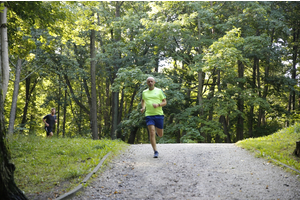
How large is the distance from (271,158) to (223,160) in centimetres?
120

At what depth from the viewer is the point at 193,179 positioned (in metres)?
5.42

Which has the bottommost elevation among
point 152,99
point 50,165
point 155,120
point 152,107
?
point 50,165

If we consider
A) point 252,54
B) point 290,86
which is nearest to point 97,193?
point 252,54

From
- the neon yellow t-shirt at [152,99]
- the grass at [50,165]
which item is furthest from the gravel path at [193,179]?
the neon yellow t-shirt at [152,99]

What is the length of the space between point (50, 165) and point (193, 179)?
3378mm

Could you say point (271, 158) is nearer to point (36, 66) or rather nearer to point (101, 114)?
point (36, 66)

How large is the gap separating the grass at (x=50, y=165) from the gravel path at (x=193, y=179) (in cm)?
46

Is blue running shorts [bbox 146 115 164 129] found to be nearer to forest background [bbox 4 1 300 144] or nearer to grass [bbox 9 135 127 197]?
grass [bbox 9 135 127 197]

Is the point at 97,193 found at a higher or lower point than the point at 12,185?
lower

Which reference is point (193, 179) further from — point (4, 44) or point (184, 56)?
point (184, 56)

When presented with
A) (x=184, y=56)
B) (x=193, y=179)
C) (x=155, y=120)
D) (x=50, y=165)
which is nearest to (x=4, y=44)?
(x=50, y=165)

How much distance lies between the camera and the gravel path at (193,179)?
4.55 metres

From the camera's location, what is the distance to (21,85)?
27516 millimetres

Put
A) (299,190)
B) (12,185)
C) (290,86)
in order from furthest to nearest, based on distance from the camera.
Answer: (290,86), (299,190), (12,185)
